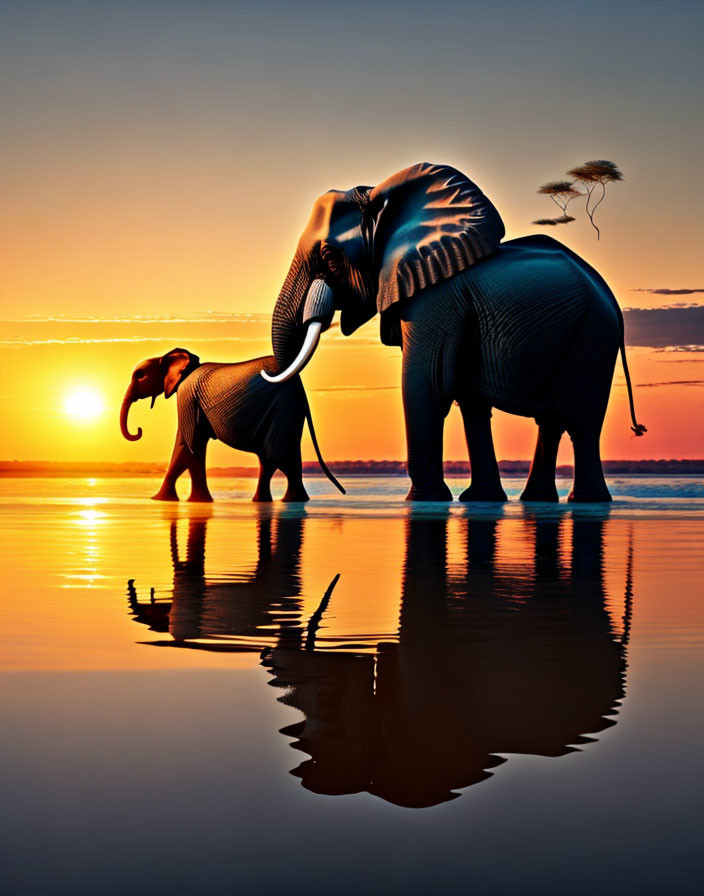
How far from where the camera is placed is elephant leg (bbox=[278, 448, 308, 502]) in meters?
16.5

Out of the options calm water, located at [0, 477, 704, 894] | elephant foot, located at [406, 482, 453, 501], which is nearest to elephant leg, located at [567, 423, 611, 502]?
Answer: elephant foot, located at [406, 482, 453, 501]

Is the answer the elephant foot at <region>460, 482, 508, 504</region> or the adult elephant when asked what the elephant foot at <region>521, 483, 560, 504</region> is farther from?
the adult elephant

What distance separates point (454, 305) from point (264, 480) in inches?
183

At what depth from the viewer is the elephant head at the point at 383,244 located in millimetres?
13562

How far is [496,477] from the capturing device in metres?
15.4

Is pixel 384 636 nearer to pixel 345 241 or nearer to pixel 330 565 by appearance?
pixel 330 565

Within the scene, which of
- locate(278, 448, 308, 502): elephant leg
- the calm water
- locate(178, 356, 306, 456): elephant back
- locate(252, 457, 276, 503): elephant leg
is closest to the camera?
the calm water

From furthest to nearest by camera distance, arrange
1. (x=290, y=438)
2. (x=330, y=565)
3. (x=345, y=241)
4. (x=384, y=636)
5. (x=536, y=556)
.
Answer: (x=290, y=438), (x=345, y=241), (x=536, y=556), (x=330, y=565), (x=384, y=636)

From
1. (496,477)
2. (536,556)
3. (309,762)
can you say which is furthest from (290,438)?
(309,762)

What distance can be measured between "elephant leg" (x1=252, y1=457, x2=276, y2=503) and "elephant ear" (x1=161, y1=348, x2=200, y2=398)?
1.89m

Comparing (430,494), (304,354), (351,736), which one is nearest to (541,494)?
(430,494)

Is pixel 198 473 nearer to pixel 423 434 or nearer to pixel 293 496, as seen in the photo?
pixel 293 496

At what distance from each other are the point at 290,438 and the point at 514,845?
Result: 14841mm

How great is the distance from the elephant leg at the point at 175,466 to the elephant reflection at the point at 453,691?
12.7 m
